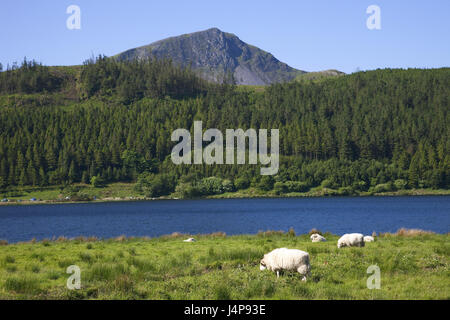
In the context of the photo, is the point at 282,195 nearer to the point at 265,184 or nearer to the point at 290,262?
the point at 265,184

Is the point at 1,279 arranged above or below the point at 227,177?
above

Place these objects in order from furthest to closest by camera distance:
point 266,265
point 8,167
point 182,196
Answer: point 8,167
point 182,196
point 266,265

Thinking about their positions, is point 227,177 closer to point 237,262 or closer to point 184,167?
point 184,167

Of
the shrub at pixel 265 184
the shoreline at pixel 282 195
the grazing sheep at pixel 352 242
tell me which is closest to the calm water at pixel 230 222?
the grazing sheep at pixel 352 242

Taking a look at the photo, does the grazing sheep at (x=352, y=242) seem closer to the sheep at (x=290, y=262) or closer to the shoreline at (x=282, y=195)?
the sheep at (x=290, y=262)

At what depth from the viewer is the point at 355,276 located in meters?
17.9

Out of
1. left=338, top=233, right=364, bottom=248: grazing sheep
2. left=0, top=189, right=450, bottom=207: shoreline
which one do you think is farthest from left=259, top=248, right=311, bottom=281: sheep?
left=0, top=189, right=450, bottom=207: shoreline

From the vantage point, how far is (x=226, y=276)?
18.0 metres

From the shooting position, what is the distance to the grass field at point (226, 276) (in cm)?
1524

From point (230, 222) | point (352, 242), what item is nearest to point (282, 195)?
point (230, 222)

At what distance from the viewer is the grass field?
15242mm
